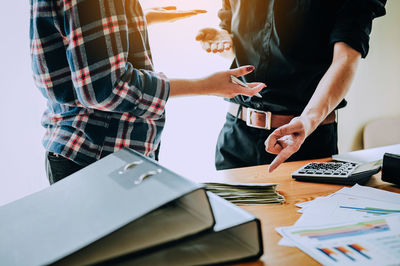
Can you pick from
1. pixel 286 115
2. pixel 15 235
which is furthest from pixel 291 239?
pixel 286 115

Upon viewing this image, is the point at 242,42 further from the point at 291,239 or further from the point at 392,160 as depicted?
the point at 291,239

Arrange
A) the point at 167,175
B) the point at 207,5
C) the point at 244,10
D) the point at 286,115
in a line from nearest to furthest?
the point at 167,175, the point at 286,115, the point at 244,10, the point at 207,5

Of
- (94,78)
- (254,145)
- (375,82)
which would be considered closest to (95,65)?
(94,78)

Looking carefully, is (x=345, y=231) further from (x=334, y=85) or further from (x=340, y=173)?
(x=334, y=85)

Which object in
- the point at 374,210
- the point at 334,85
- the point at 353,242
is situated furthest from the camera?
the point at 334,85

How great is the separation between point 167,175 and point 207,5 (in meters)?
1.70

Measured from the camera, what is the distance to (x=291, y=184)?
821 millimetres

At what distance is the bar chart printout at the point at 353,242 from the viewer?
44 cm

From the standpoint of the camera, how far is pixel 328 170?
2.76 ft

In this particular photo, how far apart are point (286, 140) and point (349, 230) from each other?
0.36 m

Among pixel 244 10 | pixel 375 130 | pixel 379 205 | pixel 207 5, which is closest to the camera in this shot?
pixel 379 205

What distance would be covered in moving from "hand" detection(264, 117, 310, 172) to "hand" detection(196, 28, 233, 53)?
0.39 metres

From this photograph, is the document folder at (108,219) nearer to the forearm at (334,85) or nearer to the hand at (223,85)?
the hand at (223,85)

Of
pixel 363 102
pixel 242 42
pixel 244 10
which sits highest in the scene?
pixel 244 10
